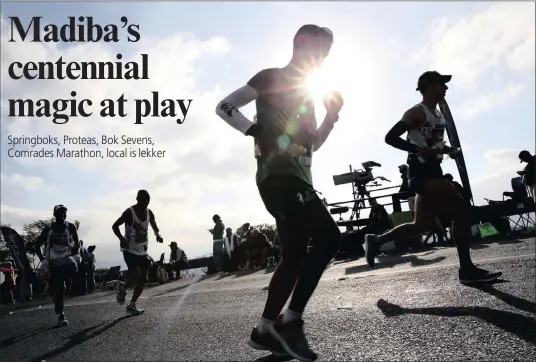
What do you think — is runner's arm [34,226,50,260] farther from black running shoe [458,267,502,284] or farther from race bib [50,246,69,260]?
black running shoe [458,267,502,284]

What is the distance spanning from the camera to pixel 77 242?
7.20 meters

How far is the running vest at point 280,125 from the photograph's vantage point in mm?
2715

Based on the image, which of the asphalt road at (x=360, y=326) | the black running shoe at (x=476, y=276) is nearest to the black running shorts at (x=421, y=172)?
the black running shoe at (x=476, y=276)

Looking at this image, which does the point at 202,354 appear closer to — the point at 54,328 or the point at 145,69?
the point at 54,328

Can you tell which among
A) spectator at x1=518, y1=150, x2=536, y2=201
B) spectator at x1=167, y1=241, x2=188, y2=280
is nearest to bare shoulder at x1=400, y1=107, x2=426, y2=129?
spectator at x1=518, y1=150, x2=536, y2=201

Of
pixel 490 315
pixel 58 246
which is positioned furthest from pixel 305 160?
pixel 58 246

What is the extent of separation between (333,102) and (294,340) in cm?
148

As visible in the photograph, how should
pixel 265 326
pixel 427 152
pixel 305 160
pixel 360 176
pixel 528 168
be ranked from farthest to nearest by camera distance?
pixel 360 176, pixel 528 168, pixel 427 152, pixel 305 160, pixel 265 326

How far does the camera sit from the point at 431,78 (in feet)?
16.2

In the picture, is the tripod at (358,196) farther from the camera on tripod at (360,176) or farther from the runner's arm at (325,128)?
the runner's arm at (325,128)

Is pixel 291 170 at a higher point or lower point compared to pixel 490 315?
higher

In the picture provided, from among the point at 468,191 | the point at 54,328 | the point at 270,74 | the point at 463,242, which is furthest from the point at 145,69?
the point at 468,191

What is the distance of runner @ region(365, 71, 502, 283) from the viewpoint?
466cm

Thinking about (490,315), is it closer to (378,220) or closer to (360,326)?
(360,326)
